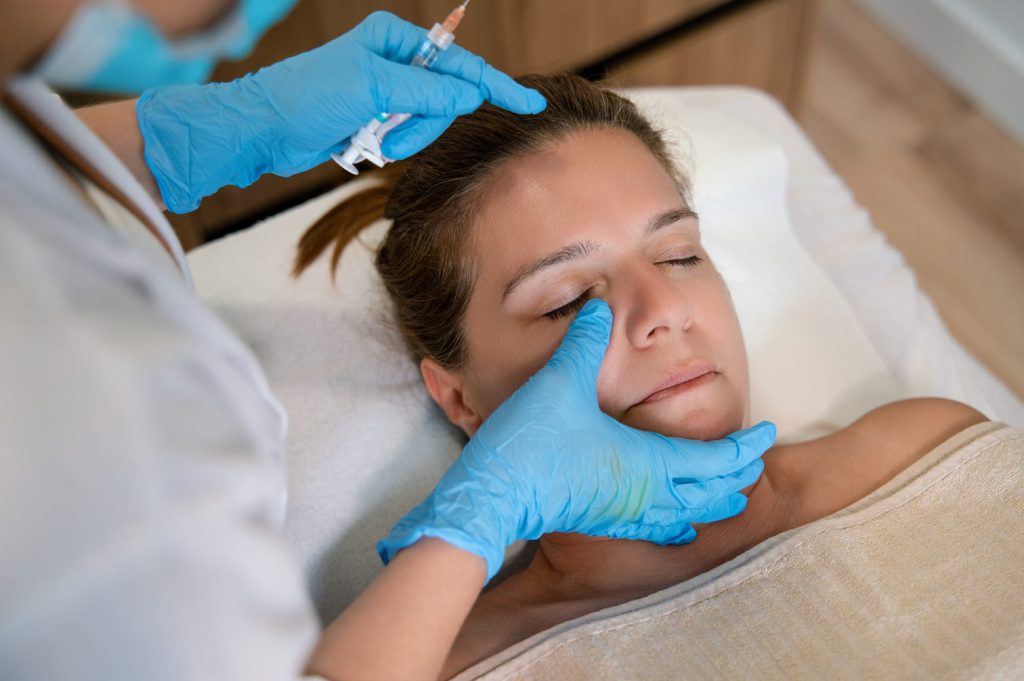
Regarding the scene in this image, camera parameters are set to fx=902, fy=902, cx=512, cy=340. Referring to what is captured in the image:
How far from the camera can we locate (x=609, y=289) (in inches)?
47.9

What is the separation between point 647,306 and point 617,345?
7cm

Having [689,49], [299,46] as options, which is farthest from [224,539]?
[689,49]

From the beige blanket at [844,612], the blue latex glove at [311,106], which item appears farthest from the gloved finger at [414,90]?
the beige blanket at [844,612]

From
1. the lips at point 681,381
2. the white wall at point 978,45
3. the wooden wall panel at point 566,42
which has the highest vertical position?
the white wall at point 978,45

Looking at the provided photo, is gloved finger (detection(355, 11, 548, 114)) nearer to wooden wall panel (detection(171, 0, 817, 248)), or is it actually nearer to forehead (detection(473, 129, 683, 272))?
forehead (detection(473, 129, 683, 272))

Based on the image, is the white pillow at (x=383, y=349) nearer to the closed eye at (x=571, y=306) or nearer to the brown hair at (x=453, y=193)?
the brown hair at (x=453, y=193)

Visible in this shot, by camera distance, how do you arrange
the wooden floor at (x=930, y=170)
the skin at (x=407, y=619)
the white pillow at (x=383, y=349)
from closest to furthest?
1. the skin at (x=407, y=619)
2. the white pillow at (x=383, y=349)
3. the wooden floor at (x=930, y=170)

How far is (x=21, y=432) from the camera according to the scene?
569mm

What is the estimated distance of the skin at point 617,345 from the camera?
3.92ft

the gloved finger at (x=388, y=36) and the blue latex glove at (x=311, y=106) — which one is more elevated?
the gloved finger at (x=388, y=36)

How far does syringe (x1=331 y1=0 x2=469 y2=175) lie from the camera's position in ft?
3.82

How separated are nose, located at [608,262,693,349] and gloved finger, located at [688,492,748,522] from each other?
0.24 m

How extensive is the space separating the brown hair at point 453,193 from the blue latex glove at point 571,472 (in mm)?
238

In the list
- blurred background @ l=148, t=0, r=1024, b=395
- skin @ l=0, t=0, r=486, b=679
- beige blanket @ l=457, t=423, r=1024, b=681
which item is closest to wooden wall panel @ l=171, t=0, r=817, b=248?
blurred background @ l=148, t=0, r=1024, b=395
